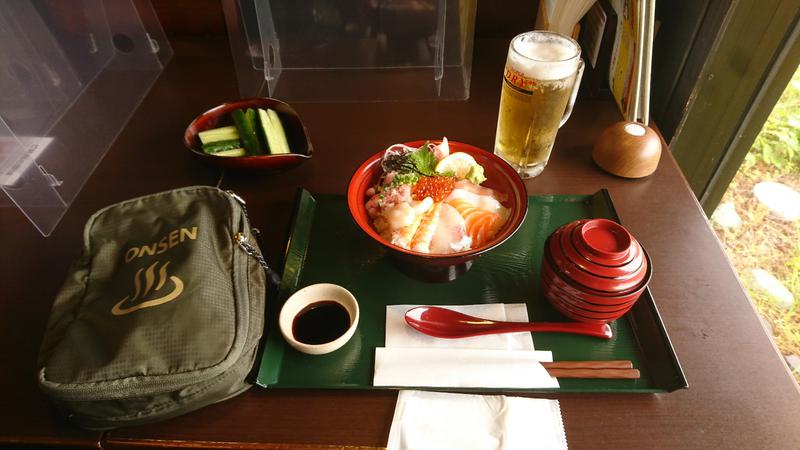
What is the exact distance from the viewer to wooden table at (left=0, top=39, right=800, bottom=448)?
0.72 metres

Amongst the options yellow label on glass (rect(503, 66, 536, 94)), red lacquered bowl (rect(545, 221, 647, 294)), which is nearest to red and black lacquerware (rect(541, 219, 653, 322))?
red lacquered bowl (rect(545, 221, 647, 294))

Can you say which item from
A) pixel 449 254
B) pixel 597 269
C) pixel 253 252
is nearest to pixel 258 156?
pixel 253 252

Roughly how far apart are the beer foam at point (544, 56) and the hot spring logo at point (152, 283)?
2.32ft

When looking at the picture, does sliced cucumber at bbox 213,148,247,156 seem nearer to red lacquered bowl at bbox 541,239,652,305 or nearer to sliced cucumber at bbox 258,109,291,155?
sliced cucumber at bbox 258,109,291,155

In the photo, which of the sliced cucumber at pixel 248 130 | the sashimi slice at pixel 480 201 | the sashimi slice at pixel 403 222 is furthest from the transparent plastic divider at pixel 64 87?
the sashimi slice at pixel 480 201

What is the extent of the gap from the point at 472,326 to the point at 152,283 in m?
0.53

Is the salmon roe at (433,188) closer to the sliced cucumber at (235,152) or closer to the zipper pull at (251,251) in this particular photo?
the zipper pull at (251,251)

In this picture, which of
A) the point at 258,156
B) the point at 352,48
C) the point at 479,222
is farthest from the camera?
the point at 352,48

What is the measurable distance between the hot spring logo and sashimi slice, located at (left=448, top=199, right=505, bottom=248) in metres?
0.50

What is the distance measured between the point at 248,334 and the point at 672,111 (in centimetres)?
122

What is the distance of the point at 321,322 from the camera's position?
85 centimetres

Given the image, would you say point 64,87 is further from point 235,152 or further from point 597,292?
point 597,292

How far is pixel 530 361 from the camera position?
0.79m

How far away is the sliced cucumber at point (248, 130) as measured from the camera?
114 centimetres
